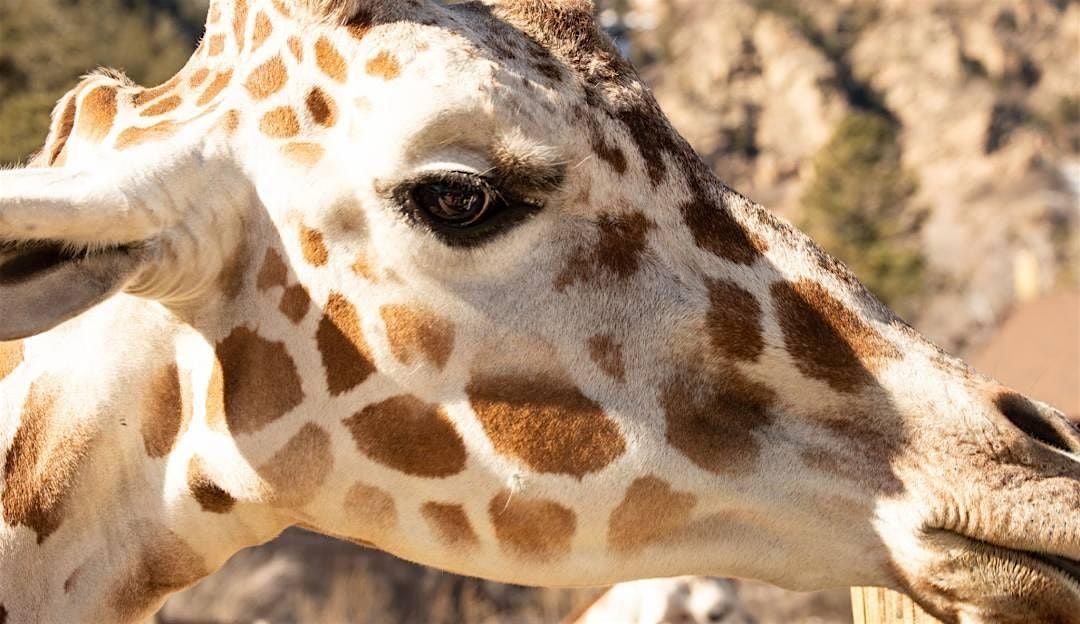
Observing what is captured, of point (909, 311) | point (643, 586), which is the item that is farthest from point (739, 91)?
point (643, 586)

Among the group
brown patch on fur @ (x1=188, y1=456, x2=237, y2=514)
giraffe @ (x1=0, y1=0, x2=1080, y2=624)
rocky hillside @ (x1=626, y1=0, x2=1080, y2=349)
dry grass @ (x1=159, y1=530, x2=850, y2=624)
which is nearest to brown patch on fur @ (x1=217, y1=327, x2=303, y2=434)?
giraffe @ (x1=0, y1=0, x2=1080, y2=624)

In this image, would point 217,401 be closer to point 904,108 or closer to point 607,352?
point 607,352

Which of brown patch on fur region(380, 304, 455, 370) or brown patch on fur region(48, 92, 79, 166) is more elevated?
brown patch on fur region(48, 92, 79, 166)

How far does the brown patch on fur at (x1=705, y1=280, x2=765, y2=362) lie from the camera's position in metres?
2.29

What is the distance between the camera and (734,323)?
90.7 inches

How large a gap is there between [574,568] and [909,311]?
3438 centimetres

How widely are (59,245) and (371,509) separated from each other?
2.31ft

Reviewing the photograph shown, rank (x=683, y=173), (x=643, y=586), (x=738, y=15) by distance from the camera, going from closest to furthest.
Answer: (x=683, y=173), (x=643, y=586), (x=738, y=15)

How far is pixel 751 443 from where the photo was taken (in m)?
2.28

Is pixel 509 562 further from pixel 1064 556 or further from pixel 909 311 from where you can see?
pixel 909 311

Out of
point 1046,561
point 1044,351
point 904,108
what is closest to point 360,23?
point 1046,561

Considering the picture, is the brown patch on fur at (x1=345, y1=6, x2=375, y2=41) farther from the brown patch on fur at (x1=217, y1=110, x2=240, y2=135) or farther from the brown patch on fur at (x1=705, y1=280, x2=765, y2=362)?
the brown patch on fur at (x1=705, y1=280, x2=765, y2=362)

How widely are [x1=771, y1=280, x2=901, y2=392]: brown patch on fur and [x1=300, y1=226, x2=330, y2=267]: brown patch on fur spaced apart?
31.3 inches

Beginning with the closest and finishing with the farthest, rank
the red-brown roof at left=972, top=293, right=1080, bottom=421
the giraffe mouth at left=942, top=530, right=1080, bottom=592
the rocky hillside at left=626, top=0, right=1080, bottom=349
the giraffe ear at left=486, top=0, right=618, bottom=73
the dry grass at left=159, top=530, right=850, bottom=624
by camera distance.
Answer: the giraffe mouth at left=942, top=530, right=1080, bottom=592 → the giraffe ear at left=486, top=0, right=618, bottom=73 → the dry grass at left=159, top=530, right=850, bottom=624 → the red-brown roof at left=972, top=293, right=1080, bottom=421 → the rocky hillside at left=626, top=0, right=1080, bottom=349
